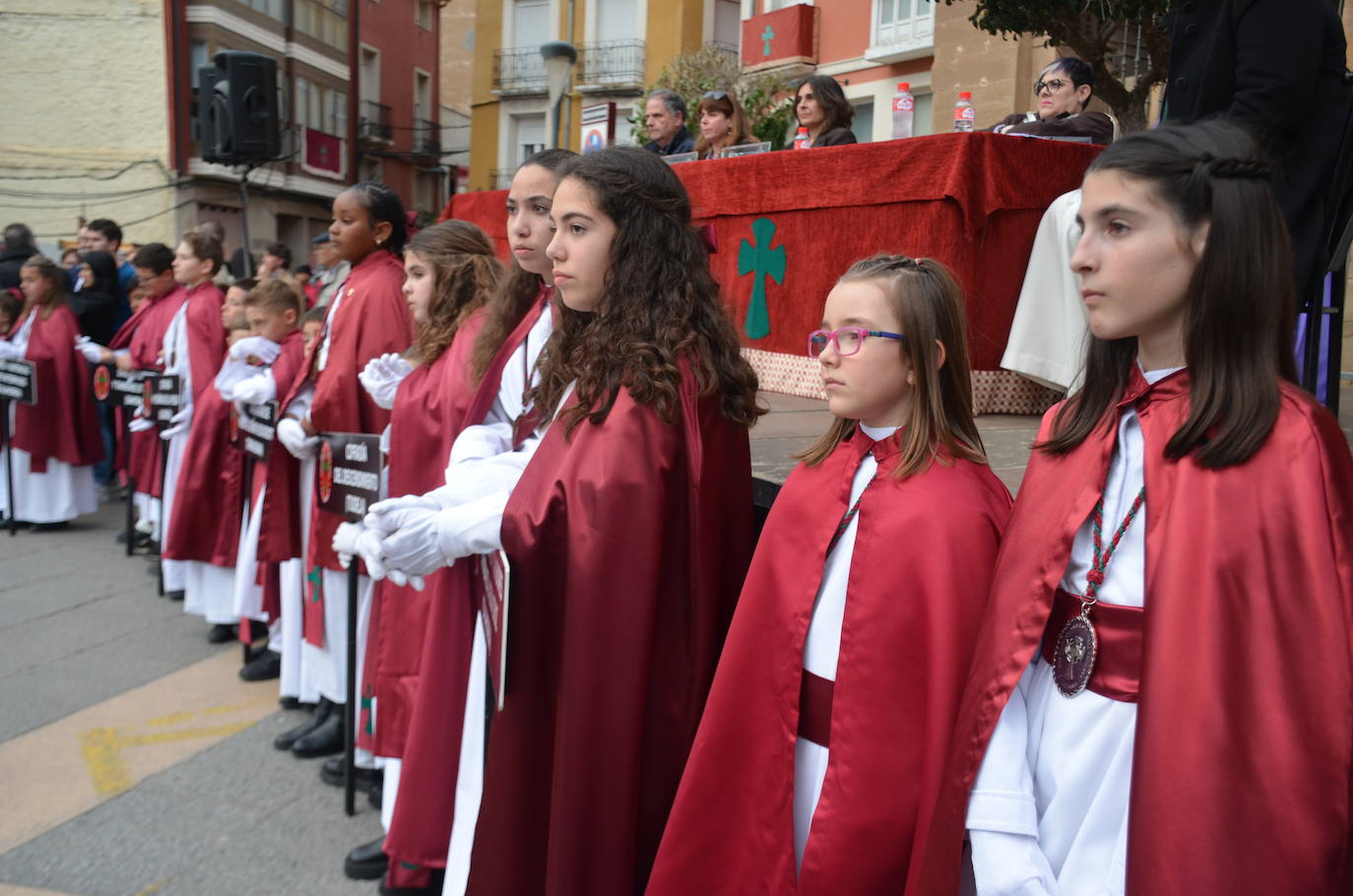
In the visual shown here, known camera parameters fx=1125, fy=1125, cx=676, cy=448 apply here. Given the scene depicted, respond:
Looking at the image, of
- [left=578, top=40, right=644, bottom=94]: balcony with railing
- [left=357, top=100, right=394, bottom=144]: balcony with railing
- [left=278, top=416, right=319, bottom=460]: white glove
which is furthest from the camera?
[left=357, top=100, right=394, bottom=144]: balcony with railing

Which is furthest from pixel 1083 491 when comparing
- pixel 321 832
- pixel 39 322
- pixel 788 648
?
pixel 39 322

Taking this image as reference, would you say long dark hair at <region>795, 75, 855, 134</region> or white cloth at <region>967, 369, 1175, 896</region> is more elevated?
long dark hair at <region>795, 75, 855, 134</region>

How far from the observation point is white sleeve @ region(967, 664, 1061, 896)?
1569 mm

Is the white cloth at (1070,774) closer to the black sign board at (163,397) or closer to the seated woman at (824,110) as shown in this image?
the seated woman at (824,110)

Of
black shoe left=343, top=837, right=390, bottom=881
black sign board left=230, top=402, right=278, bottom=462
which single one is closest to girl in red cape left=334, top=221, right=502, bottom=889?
black shoe left=343, top=837, right=390, bottom=881

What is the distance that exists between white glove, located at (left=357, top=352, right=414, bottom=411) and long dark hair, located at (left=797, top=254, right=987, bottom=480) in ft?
6.98

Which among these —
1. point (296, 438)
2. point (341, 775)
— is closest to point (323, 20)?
point (296, 438)

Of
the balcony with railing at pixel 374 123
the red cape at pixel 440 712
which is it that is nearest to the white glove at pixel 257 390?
the red cape at pixel 440 712

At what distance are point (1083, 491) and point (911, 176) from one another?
3760 millimetres

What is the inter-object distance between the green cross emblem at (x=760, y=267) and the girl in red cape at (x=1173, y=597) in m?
4.36

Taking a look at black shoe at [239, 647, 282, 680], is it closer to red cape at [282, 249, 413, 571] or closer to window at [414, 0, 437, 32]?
red cape at [282, 249, 413, 571]

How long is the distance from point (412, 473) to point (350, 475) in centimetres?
21

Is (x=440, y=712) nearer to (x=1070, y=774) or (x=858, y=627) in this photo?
(x=858, y=627)

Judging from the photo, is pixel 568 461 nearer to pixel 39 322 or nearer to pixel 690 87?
pixel 39 322
